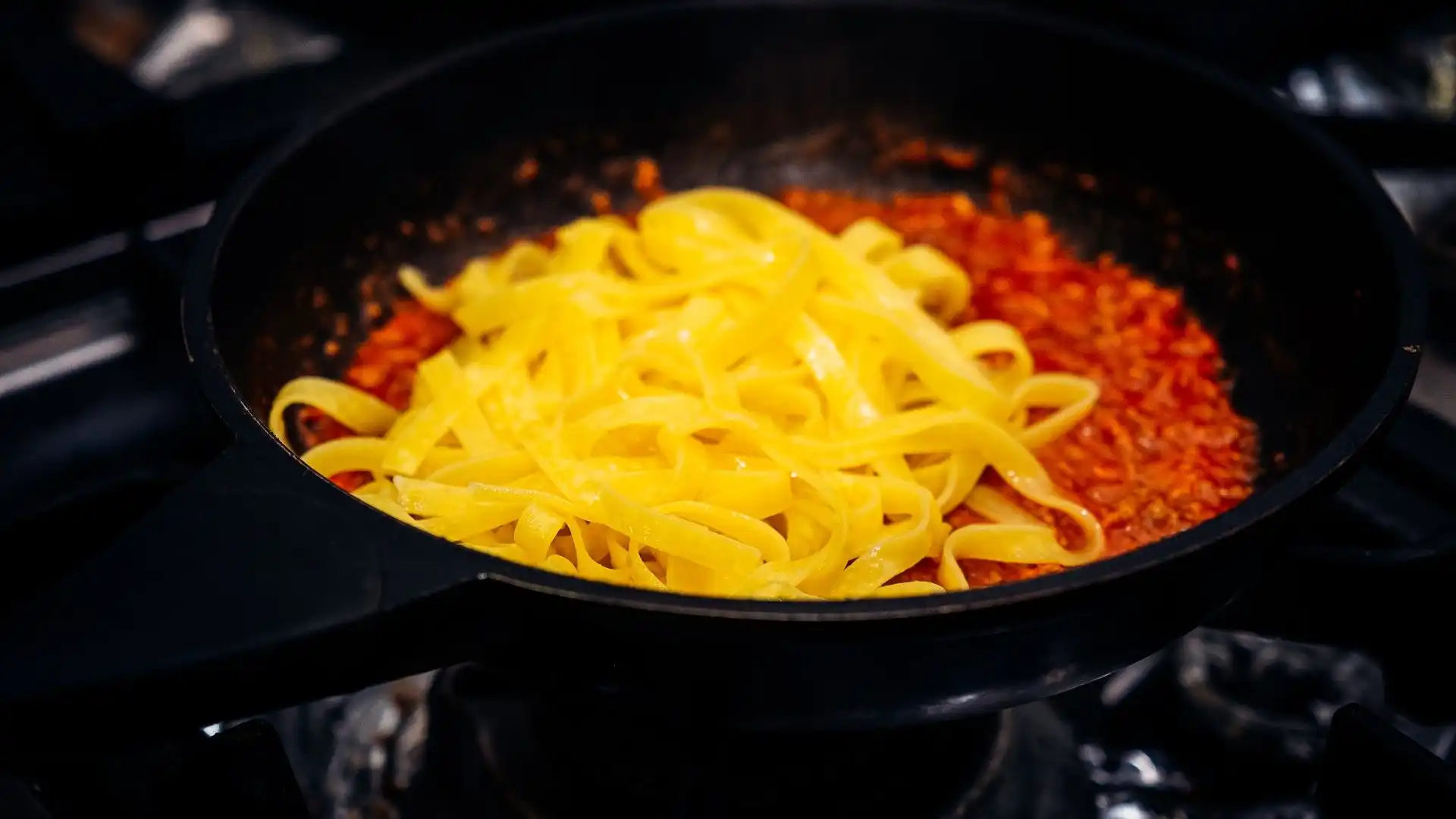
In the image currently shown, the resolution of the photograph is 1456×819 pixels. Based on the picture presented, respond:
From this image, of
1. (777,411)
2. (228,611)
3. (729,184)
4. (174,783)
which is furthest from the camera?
(729,184)

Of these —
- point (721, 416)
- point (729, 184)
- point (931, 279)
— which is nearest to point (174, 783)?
point (721, 416)

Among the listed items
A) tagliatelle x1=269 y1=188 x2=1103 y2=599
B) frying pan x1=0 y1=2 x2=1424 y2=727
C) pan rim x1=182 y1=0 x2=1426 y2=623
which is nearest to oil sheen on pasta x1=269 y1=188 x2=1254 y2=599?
tagliatelle x1=269 y1=188 x2=1103 y2=599

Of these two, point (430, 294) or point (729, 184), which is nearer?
point (430, 294)

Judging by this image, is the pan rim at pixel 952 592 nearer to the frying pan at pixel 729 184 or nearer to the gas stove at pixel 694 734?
the frying pan at pixel 729 184

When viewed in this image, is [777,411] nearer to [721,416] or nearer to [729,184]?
[721,416]

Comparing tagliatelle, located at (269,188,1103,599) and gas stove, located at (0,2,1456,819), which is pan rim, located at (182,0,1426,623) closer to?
gas stove, located at (0,2,1456,819)

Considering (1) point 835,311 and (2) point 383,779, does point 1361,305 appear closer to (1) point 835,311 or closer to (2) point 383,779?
(1) point 835,311

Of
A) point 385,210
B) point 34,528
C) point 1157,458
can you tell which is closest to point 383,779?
point 34,528

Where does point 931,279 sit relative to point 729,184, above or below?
below
